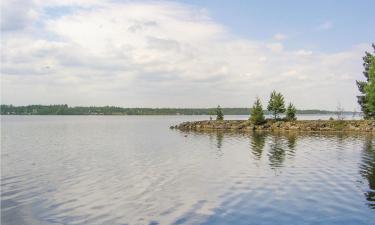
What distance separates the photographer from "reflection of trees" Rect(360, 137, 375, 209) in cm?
2944

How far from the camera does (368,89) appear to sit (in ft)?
335

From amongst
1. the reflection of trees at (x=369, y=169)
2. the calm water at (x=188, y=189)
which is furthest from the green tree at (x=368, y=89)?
the calm water at (x=188, y=189)

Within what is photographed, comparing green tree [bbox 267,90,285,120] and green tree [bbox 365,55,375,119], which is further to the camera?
green tree [bbox 267,90,285,120]

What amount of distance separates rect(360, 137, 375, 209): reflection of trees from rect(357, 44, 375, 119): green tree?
42.5 meters

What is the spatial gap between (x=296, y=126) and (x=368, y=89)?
77.9 feet

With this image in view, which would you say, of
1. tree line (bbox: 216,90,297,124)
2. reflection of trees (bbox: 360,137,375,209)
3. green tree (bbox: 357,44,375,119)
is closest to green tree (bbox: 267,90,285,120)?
tree line (bbox: 216,90,297,124)

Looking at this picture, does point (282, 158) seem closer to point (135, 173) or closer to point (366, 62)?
point (135, 173)

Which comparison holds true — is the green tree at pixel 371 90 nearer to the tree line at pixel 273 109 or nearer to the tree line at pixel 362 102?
the tree line at pixel 362 102

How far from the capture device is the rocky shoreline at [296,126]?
108 metres

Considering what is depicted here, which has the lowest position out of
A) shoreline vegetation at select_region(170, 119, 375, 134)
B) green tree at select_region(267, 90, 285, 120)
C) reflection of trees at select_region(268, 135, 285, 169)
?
reflection of trees at select_region(268, 135, 285, 169)

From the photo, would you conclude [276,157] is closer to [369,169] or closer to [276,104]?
[369,169]

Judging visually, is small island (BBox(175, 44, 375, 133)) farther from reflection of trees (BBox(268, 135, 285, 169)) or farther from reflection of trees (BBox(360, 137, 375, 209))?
reflection of trees (BBox(268, 135, 285, 169))

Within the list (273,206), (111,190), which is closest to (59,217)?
(111,190)

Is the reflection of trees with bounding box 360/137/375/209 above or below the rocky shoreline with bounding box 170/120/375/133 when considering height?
below
